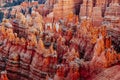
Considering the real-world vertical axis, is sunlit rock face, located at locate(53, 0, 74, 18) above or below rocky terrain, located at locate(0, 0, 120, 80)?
above

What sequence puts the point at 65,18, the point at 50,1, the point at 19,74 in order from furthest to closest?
the point at 50,1 → the point at 65,18 → the point at 19,74

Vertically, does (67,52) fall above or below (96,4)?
below

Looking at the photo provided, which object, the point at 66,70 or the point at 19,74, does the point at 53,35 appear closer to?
the point at 19,74

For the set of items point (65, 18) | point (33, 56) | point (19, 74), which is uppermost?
point (65, 18)

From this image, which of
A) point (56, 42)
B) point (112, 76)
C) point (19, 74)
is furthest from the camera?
point (56, 42)

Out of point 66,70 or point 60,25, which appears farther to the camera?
point 60,25

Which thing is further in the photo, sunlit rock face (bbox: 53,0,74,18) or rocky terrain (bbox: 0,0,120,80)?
sunlit rock face (bbox: 53,0,74,18)

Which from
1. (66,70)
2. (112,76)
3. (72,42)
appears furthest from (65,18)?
(112,76)

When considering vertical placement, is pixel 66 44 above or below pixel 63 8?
below

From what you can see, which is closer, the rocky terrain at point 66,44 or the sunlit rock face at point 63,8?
the rocky terrain at point 66,44

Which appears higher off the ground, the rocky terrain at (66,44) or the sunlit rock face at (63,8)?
the sunlit rock face at (63,8)

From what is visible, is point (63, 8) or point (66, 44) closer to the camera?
point (66, 44)
